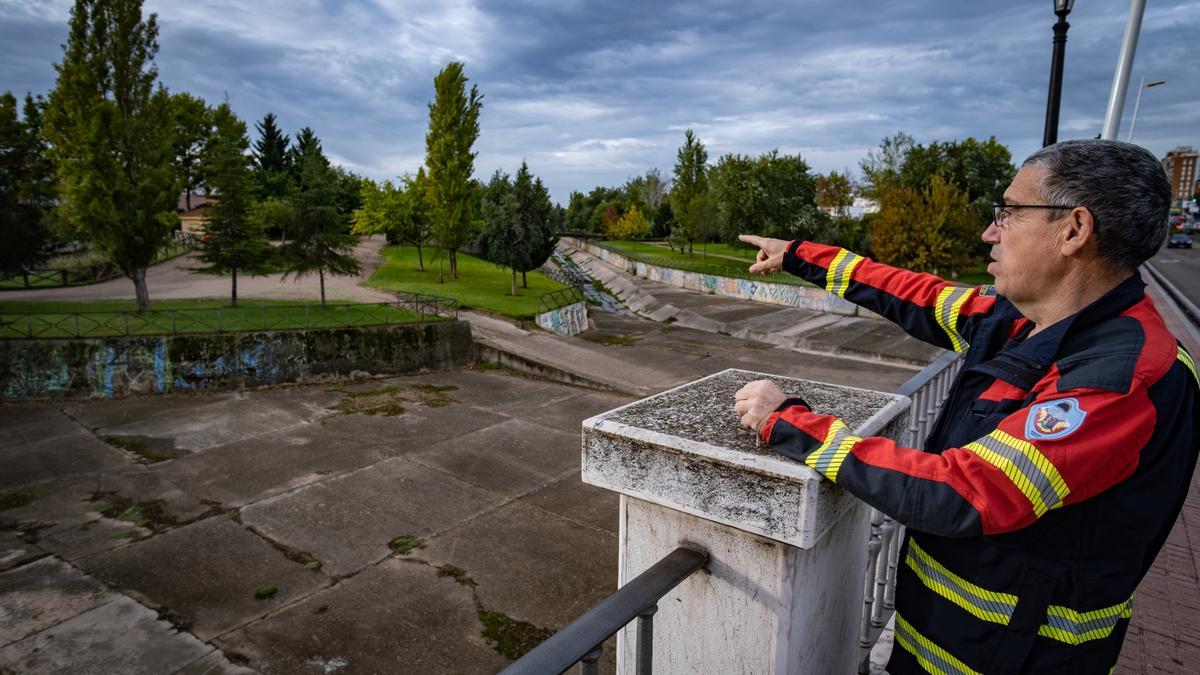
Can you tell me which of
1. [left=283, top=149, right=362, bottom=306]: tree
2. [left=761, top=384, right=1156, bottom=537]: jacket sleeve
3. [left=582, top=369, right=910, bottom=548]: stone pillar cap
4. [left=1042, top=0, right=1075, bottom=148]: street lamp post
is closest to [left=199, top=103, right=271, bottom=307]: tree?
[left=283, top=149, right=362, bottom=306]: tree

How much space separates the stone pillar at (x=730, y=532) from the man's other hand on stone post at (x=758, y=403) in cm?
8

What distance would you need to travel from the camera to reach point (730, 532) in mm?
1659

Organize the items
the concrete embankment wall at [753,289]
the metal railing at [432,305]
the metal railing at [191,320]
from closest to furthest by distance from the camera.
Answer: the metal railing at [191,320] < the metal railing at [432,305] < the concrete embankment wall at [753,289]

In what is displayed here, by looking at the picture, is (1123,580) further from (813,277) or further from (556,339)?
(556,339)

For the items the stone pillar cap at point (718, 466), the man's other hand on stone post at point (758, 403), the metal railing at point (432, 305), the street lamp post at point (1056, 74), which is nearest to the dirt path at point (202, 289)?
the metal railing at point (432, 305)

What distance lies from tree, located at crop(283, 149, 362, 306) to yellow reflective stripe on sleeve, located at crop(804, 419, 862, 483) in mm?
21817

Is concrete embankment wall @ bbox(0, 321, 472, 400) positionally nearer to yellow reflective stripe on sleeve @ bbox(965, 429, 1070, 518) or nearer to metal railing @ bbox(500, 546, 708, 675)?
metal railing @ bbox(500, 546, 708, 675)

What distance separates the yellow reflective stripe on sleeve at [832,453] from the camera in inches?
56.9

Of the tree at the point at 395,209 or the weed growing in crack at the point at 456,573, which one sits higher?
the tree at the point at 395,209

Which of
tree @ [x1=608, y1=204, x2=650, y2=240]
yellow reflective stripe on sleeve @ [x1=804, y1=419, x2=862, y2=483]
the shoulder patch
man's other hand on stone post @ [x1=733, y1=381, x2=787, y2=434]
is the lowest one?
yellow reflective stripe on sleeve @ [x1=804, y1=419, x2=862, y2=483]

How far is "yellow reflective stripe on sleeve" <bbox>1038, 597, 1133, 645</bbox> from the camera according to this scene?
145 centimetres

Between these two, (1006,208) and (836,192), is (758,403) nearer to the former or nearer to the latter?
(1006,208)

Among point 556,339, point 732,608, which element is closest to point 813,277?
point 732,608

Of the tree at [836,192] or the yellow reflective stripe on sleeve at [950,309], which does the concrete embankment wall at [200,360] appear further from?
the tree at [836,192]
